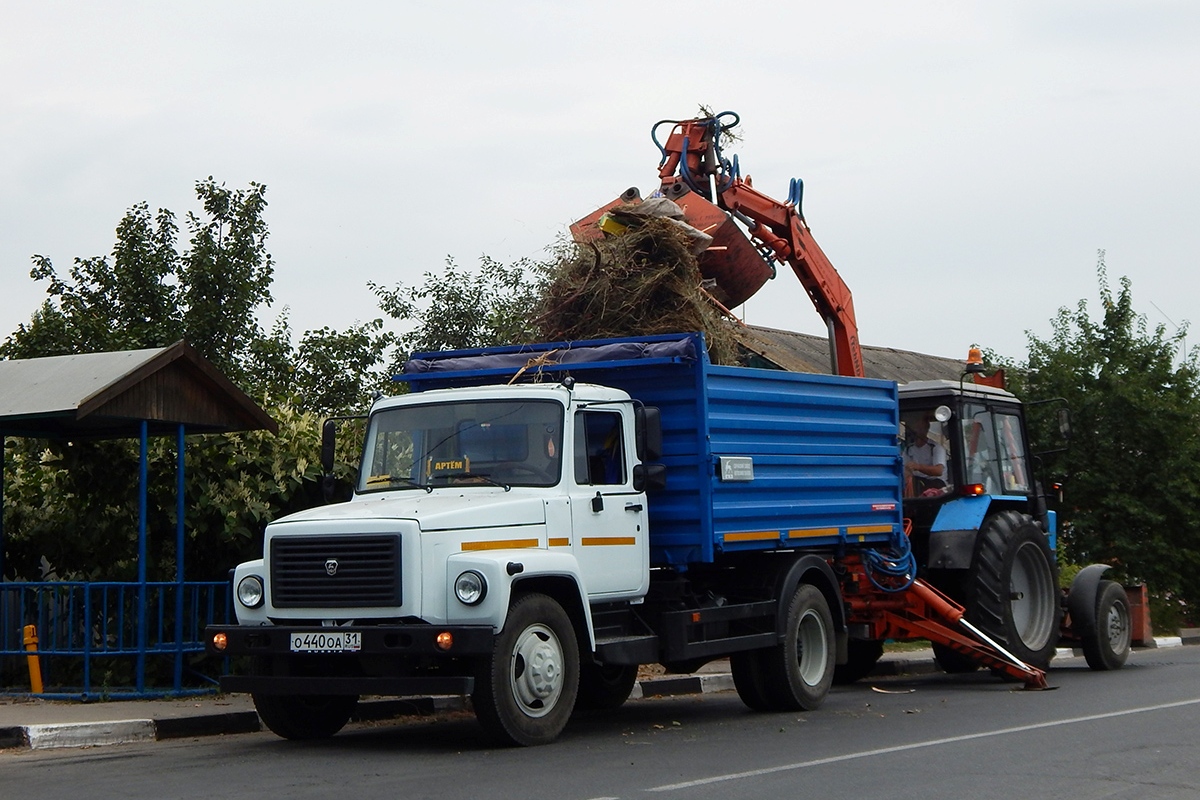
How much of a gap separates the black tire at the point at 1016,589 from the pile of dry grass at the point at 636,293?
3.95 metres

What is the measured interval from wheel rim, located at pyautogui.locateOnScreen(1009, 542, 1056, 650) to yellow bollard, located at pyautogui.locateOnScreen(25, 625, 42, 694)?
9.29 metres

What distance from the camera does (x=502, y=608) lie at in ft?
30.4

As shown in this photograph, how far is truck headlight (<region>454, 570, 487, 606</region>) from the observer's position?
9289mm

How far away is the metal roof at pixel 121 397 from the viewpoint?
37.9 ft

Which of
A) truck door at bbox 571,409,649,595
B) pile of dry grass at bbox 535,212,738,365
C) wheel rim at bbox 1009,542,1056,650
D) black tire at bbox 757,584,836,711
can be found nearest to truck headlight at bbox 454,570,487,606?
truck door at bbox 571,409,649,595

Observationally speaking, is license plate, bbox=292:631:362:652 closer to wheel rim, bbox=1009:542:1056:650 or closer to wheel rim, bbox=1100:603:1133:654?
wheel rim, bbox=1009:542:1056:650

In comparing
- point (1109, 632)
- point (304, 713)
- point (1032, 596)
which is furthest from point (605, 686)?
point (1109, 632)

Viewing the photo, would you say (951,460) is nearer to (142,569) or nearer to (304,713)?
(304,713)

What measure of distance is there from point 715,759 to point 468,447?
283 cm

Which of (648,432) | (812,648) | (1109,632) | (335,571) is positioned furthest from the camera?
(1109,632)

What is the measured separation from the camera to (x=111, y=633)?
12930 mm

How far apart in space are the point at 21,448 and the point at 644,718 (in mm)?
6690

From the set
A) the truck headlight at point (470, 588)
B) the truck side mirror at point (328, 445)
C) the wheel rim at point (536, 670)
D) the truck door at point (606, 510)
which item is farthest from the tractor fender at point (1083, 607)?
the truck headlight at point (470, 588)

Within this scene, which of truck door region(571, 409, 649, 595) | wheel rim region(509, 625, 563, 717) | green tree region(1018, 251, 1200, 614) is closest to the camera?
wheel rim region(509, 625, 563, 717)
